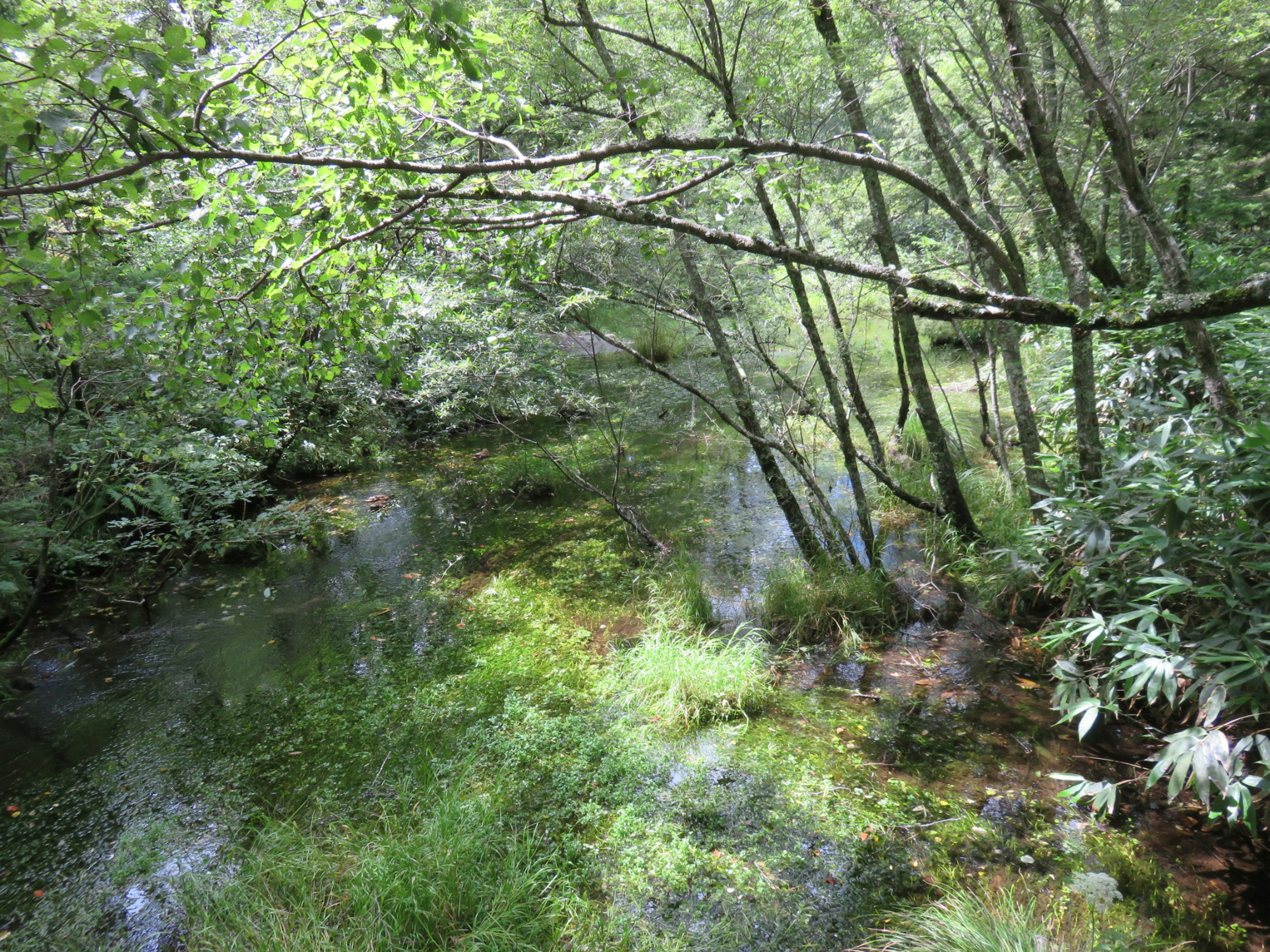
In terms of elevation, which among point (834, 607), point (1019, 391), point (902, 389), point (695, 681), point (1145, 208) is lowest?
point (834, 607)

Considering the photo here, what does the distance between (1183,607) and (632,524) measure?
167 inches

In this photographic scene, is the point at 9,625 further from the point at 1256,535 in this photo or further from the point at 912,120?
the point at 912,120

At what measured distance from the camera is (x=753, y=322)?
18.5 feet

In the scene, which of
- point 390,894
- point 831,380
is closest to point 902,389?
point 831,380

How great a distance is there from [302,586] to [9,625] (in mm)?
2310

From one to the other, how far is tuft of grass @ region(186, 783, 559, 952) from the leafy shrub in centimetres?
246

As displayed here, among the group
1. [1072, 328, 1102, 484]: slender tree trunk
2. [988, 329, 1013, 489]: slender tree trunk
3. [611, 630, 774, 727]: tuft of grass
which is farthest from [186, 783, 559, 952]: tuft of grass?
[988, 329, 1013, 489]: slender tree trunk

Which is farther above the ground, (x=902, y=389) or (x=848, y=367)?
(x=848, y=367)

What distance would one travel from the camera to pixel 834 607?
4570 millimetres

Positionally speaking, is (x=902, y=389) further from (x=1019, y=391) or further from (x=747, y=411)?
(x=747, y=411)

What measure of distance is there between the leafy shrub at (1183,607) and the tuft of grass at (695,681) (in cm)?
171

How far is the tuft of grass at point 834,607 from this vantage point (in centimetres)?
453

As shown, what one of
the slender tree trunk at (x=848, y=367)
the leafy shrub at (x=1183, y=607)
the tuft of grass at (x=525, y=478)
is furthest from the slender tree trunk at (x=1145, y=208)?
the tuft of grass at (x=525, y=478)

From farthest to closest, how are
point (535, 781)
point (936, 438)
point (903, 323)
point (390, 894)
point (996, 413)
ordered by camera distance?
point (996, 413), point (936, 438), point (903, 323), point (535, 781), point (390, 894)
